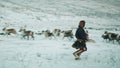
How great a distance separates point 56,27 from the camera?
39281 mm

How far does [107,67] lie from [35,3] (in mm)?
54781

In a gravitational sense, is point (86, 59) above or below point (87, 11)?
above

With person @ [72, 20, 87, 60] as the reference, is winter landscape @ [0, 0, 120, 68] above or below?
below

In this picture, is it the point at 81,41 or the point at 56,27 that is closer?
the point at 81,41

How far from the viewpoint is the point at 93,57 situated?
1242 cm

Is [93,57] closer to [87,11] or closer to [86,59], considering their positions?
[86,59]

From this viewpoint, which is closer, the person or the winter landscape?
the winter landscape

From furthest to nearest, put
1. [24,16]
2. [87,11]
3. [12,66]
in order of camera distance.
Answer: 1. [87,11]
2. [24,16]
3. [12,66]

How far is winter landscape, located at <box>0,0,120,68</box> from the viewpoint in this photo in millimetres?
10839

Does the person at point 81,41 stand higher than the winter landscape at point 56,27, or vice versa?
the person at point 81,41

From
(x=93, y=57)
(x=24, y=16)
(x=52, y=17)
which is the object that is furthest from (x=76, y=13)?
(x=93, y=57)

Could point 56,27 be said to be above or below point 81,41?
below

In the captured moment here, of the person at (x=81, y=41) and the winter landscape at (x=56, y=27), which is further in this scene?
the person at (x=81, y=41)

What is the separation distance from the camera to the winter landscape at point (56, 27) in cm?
1084
